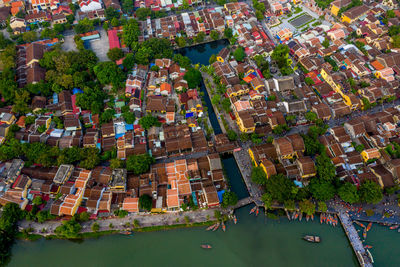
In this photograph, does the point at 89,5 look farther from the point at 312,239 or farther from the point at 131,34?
the point at 312,239

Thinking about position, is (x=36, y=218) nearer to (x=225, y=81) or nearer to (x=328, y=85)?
(x=225, y=81)

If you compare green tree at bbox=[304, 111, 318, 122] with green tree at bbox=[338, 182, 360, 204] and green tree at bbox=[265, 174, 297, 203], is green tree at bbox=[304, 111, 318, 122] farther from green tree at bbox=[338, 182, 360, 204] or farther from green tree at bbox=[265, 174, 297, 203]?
green tree at bbox=[265, 174, 297, 203]

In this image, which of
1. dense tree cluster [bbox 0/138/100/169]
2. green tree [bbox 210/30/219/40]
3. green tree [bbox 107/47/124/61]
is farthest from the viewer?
green tree [bbox 210/30/219/40]

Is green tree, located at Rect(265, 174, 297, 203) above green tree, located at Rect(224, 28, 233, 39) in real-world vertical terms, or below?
below

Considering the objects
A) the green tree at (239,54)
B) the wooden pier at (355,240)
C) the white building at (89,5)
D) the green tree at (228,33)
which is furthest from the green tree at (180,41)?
the wooden pier at (355,240)

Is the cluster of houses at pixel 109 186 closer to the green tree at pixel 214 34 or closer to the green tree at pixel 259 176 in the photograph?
the green tree at pixel 259 176

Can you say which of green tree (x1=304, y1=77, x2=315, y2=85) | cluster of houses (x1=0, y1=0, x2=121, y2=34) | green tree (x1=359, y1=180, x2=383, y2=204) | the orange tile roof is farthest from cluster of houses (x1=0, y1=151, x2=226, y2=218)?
cluster of houses (x1=0, y1=0, x2=121, y2=34)
